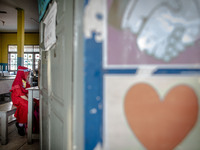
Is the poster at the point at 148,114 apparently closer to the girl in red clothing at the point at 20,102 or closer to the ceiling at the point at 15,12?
the girl in red clothing at the point at 20,102

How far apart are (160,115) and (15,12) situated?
768 cm

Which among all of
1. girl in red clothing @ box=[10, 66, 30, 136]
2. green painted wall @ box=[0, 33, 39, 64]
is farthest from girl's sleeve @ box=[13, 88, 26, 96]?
green painted wall @ box=[0, 33, 39, 64]

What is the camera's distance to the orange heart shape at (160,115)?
901 millimetres

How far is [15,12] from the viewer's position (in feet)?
21.8

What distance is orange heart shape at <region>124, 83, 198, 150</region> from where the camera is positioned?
0.90 m

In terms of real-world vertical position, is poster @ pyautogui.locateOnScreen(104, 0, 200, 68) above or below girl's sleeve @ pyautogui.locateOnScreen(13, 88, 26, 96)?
above

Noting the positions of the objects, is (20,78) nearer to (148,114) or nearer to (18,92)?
→ (18,92)

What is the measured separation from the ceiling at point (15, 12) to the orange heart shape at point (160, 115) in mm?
5877

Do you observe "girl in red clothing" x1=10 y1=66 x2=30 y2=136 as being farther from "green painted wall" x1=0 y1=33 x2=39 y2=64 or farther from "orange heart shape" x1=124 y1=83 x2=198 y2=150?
"green painted wall" x1=0 y1=33 x2=39 y2=64

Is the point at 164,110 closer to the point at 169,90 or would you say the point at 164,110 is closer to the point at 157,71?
the point at 169,90

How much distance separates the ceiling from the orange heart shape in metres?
5.88

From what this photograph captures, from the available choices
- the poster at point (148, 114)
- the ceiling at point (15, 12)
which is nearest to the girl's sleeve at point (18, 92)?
the poster at point (148, 114)

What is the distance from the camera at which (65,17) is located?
100 cm

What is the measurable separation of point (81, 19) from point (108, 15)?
0.54 ft
